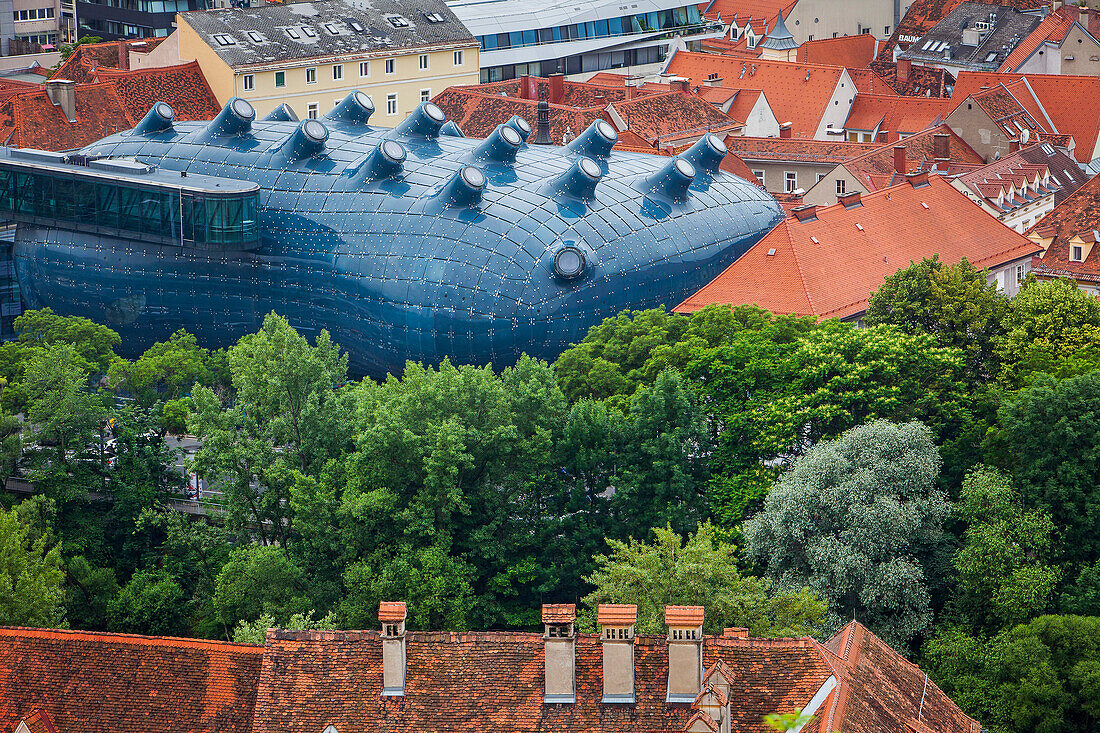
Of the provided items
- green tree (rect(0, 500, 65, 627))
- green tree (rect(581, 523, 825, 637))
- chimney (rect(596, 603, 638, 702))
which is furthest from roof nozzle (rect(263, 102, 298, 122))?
chimney (rect(596, 603, 638, 702))

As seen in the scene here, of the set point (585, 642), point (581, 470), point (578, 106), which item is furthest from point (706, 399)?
point (578, 106)

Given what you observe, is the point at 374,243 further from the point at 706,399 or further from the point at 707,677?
the point at 707,677

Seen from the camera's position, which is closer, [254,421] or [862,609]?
[862,609]

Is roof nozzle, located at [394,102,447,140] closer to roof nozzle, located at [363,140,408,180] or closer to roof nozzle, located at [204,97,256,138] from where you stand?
roof nozzle, located at [363,140,408,180]

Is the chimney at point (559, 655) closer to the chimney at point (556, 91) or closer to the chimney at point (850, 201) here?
the chimney at point (850, 201)

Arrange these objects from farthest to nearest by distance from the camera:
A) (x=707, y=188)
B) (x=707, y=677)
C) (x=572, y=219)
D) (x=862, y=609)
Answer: (x=707, y=188)
(x=572, y=219)
(x=862, y=609)
(x=707, y=677)
